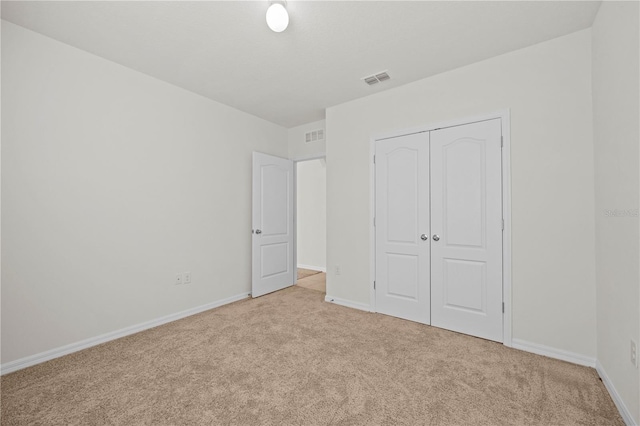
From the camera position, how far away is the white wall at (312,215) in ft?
19.1

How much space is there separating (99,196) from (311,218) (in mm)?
4009

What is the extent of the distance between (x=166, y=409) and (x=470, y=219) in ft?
9.25

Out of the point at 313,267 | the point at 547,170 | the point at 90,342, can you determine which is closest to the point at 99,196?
the point at 90,342

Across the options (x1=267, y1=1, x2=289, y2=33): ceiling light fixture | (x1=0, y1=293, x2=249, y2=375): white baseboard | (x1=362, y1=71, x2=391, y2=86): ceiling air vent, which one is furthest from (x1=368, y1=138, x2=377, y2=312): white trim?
(x1=0, y1=293, x2=249, y2=375): white baseboard

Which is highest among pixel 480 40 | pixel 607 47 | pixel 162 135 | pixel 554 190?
pixel 480 40

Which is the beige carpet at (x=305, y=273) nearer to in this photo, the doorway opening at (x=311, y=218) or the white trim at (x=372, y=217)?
the doorway opening at (x=311, y=218)

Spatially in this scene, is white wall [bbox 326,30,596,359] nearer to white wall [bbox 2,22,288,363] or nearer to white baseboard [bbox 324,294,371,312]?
white baseboard [bbox 324,294,371,312]

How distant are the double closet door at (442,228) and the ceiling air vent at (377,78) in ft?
2.15

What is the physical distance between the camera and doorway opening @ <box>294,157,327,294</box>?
19.1 feet

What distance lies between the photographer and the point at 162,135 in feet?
9.89

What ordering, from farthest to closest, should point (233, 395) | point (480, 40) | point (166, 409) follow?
point (480, 40), point (233, 395), point (166, 409)

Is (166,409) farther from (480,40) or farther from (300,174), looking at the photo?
(300,174)

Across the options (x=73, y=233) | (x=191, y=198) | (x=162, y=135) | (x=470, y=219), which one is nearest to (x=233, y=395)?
(x=73, y=233)

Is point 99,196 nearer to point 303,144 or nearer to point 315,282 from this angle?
point 303,144
